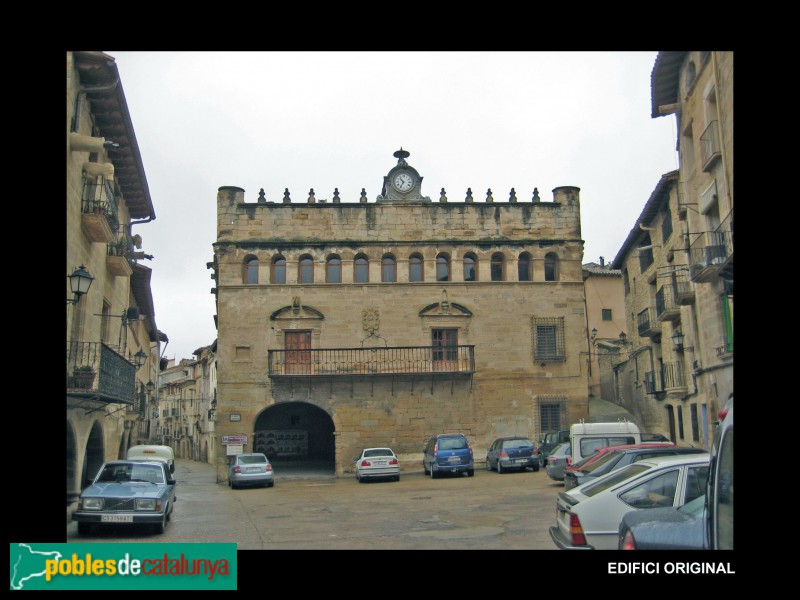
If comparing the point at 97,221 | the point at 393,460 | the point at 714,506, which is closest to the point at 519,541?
the point at 714,506

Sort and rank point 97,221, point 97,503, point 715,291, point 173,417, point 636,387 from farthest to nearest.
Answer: point 173,417, point 636,387, point 715,291, point 97,221, point 97,503

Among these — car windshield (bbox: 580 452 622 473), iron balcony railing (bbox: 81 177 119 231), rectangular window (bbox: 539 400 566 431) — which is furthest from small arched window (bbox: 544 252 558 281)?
iron balcony railing (bbox: 81 177 119 231)

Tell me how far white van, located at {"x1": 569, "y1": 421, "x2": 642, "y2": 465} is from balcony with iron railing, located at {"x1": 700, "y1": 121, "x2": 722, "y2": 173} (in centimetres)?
678

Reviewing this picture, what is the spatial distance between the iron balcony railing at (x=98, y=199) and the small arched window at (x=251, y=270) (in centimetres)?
1301

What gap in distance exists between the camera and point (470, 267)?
3117cm

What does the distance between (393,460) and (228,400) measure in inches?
292

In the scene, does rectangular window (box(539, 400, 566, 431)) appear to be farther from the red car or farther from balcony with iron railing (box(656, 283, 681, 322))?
the red car

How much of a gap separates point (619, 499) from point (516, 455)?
56.2 feet

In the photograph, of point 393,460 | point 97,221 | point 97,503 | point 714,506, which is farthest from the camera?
point 393,460

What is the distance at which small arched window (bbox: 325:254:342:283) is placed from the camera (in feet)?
101

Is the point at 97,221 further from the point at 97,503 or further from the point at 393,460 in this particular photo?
the point at 393,460

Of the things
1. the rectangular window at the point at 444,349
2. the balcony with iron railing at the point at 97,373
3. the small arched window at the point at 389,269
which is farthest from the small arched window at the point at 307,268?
the balcony with iron railing at the point at 97,373

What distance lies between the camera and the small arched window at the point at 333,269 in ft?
101

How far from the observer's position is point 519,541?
1130 cm
